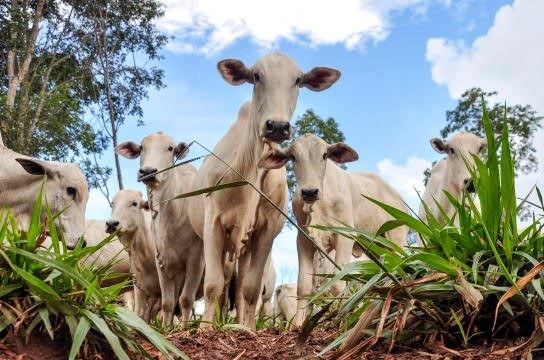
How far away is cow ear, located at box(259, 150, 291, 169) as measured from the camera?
657 centimetres

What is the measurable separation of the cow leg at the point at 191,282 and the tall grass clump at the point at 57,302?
467cm

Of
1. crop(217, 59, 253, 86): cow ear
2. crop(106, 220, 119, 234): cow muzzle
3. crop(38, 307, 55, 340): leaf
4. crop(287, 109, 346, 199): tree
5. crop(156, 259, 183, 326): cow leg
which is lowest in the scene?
crop(38, 307, 55, 340): leaf

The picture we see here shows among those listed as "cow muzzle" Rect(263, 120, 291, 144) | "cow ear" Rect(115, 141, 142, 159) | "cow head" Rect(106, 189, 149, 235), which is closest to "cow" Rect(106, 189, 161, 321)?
"cow head" Rect(106, 189, 149, 235)

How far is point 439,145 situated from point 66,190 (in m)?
4.75

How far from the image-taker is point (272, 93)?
6.46 meters

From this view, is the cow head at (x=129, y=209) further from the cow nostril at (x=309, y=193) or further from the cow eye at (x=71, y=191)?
the cow nostril at (x=309, y=193)

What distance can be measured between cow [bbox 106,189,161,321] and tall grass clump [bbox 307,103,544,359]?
642 cm

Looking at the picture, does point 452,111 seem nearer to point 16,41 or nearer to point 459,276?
point 16,41

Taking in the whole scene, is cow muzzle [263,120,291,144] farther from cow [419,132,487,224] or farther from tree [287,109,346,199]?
tree [287,109,346,199]

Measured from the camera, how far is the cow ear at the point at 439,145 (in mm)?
10148

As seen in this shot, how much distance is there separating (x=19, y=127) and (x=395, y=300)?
2121 centimetres

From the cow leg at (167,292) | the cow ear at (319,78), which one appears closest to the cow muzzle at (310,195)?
the cow ear at (319,78)

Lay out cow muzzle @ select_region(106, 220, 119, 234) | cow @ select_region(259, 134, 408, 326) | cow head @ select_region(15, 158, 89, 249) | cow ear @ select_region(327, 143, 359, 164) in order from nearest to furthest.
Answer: cow @ select_region(259, 134, 408, 326)
cow ear @ select_region(327, 143, 359, 164)
cow head @ select_region(15, 158, 89, 249)
cow muzzle @ select_region(106, 220, 119, 234)

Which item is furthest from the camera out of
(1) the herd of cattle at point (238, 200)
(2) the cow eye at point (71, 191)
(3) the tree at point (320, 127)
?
(3) the tree at point (320, 127)
